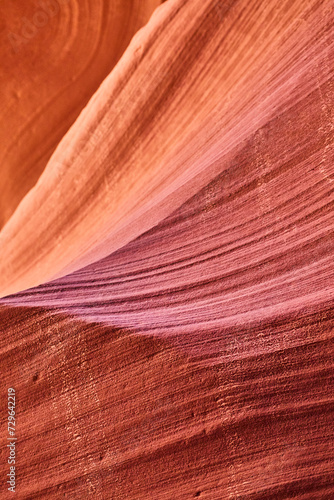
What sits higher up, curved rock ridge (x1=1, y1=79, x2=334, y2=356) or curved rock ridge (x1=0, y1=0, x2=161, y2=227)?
curved rock ridge (x1=0, y1=0, x2=161, y2=227)

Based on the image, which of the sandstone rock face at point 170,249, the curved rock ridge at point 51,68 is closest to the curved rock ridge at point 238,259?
the sandstone rock face at point 170,249

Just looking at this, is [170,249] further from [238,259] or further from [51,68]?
[51,68]

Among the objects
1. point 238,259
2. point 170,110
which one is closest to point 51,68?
point 170,110

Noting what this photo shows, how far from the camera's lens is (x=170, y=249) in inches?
14.4

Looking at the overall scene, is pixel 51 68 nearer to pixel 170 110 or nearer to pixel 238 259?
pixel 170 110

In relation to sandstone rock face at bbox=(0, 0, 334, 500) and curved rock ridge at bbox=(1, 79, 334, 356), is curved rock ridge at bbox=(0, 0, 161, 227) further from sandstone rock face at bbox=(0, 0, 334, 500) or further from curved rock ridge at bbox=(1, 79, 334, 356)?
curved rock ridge at bbox=(1, 79, 334, 356)

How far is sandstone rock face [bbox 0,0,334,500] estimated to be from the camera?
300mm

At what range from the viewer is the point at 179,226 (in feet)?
1.18

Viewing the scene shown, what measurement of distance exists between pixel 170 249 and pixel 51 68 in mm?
154

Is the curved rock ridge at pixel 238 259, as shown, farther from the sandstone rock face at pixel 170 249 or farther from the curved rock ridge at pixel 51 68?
the curved rock ridge at pixel 51 68

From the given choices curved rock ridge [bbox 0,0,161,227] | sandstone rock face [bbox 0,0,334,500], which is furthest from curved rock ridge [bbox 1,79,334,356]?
curved rock ridge [bbox 0,0,161,227]

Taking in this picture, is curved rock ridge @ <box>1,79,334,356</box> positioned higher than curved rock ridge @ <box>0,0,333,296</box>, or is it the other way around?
curved rock ridge @ <box>0,0,333,296</box>

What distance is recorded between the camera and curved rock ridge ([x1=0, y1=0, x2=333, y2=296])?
11.8 inches

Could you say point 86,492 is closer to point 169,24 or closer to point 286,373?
point 286,373
